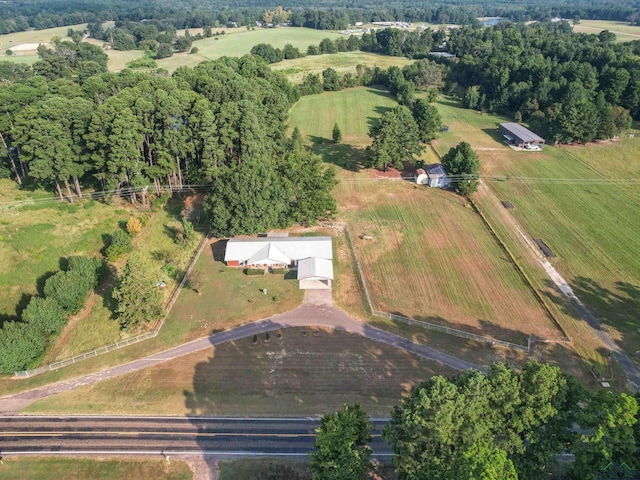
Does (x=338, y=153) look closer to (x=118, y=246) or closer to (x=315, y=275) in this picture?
(x=315, y=275)

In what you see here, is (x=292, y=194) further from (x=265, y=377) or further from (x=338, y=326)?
(x=265, y=377)

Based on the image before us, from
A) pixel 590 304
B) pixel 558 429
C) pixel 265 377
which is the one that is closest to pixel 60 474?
pixel 265 377

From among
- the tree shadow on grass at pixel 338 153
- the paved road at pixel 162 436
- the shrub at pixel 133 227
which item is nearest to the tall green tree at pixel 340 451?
the paved road at pixel 162 436

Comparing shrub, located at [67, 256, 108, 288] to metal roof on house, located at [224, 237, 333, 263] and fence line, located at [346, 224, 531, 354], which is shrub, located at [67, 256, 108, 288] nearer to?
metal roof on house, located at [224, 237, 333, 263]

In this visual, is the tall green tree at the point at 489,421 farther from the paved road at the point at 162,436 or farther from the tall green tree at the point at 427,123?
the tall green tree at the point at 427,123

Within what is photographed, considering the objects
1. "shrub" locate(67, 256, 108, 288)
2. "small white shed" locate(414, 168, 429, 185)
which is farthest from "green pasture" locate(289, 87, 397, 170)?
"shrub" locate(67, 256, 108, 288)

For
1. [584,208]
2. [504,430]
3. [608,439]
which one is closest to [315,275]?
[504,430]
